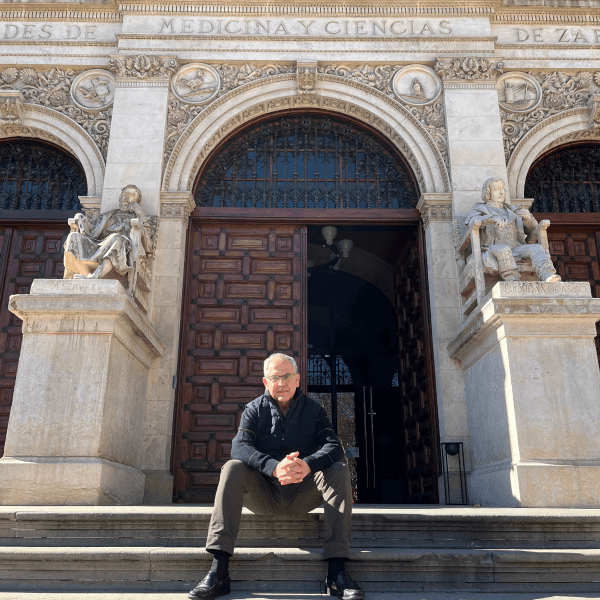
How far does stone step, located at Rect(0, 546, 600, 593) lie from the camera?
3650 mm

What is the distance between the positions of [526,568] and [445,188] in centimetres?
640

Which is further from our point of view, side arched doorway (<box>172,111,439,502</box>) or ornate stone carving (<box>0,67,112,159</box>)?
ornate stone carving (<box>0,67,112,159</box>)

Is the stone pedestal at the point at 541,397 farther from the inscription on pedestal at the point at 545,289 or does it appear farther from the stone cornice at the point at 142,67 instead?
the stone cornice at the point at 142,67

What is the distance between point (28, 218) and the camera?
944 centimetres

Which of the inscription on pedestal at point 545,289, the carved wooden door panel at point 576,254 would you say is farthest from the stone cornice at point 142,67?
the carved wooden door panel at point 576,254

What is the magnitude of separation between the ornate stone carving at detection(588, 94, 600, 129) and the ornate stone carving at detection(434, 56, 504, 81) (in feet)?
5.10

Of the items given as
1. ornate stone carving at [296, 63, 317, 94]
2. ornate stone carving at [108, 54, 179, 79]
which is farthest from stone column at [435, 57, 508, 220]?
ornate stone carving at [108, 54, 179, 79]

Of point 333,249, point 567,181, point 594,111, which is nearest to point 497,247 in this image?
point 567,181

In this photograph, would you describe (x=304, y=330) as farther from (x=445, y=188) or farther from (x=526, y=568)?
(x=526, y=568)

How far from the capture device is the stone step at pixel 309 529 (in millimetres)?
4172

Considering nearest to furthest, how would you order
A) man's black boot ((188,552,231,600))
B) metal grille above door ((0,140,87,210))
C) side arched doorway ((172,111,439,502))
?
1. man's black boot ((188,552,231,600))
2. side arched doorway ((172,111,439,502))
3. metal grille above door ((0,140,87,210))

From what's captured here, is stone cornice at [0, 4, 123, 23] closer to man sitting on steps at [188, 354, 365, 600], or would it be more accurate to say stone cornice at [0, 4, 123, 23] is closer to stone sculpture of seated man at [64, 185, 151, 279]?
stone sculpture of seated man at [64, 185, 151, 279]

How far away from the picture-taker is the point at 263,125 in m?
10.0

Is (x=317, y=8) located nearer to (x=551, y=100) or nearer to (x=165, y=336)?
(x=551, y=100)
